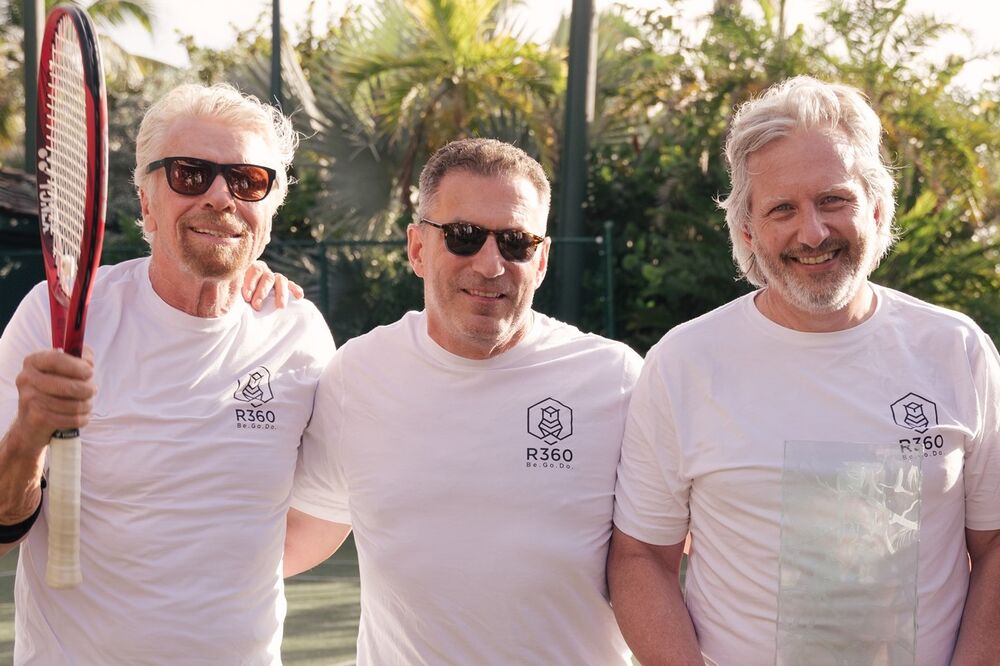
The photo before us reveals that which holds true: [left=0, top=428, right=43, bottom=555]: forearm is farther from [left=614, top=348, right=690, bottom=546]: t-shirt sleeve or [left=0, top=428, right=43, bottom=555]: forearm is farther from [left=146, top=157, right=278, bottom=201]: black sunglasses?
[left=614, top=348, right=690, bottom=546]: t-shirt sleeve

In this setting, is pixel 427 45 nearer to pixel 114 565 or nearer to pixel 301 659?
pixel 301 659

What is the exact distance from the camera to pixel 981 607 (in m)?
2.96

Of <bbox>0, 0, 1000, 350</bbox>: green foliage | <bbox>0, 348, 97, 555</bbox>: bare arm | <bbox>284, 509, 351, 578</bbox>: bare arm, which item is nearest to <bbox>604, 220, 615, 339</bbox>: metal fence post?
<bbox>0, 0, 1000, 350</bbox>: green foliage

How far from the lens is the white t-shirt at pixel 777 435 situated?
2992mm

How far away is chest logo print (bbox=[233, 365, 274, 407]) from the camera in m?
3.43

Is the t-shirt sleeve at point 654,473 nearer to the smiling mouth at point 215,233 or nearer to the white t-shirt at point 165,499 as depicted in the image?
the white t-shirt at point 165,499

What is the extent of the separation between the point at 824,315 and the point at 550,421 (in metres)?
0.75

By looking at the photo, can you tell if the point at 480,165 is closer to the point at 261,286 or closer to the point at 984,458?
the point at 261,286

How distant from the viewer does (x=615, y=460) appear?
3.31 meters

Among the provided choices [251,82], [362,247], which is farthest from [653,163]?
[251,82]

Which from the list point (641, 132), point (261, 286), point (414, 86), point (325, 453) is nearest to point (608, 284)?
point (641, 132)

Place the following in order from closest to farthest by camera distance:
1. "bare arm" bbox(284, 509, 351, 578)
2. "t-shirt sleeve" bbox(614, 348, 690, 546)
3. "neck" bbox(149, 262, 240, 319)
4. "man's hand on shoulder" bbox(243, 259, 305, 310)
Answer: "t-shirt sleeve" bbox(614, 348, 690, 546) → "neck" bbox(149, 262, 240, 319) → "man's hand on shoulder" bbox(243, 259, 305, 310) → "bare arm" bbox(284, 509, 351, 578)

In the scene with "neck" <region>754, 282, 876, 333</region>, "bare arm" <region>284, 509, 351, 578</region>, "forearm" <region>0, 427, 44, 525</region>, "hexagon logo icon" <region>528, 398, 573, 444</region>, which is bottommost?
"bare arm" <region>284, 509, 351, 578</region>

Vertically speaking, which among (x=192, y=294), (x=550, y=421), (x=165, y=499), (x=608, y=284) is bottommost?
(x=608, y=284)
